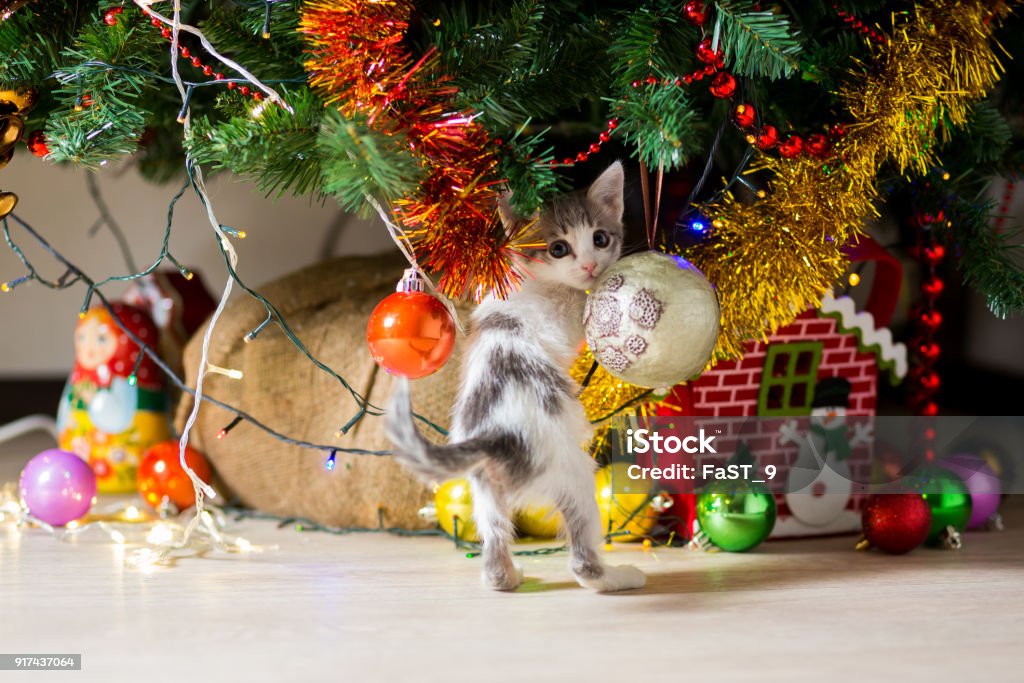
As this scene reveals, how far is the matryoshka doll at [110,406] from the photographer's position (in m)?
1.34

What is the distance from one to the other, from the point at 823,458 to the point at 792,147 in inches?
14.5

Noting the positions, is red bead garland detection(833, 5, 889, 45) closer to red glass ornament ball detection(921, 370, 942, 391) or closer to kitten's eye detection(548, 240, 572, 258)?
kitten's eye detection(548, 240, 572, 258)

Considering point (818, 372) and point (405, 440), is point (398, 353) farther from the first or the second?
point (818, 372)

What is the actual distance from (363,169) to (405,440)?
0.69 ft

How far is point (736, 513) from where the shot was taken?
1047mm

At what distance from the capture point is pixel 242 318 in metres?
1.26

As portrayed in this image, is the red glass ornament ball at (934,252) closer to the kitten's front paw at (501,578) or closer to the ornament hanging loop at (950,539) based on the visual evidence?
the ornament hanging loop at (950,539)

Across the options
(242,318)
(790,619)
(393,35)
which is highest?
(393,35)

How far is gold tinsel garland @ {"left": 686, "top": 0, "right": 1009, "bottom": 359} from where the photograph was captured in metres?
0.89

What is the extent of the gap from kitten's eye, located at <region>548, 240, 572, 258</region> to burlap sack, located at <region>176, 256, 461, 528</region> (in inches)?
9.5

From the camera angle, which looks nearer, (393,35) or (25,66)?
(393,35)

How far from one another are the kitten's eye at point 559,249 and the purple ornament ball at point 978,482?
0.54 metres

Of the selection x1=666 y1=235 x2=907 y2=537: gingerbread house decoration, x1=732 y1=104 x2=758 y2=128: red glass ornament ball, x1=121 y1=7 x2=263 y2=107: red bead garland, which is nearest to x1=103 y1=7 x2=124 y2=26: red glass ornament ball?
x1=121 y1=7 x2=263 y2=107: red bead garland

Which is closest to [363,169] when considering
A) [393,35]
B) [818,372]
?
[393,35]
